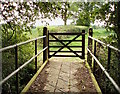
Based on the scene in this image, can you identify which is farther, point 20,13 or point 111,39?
point 20,13

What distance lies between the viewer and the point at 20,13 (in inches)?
166

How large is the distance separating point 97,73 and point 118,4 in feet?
6.42

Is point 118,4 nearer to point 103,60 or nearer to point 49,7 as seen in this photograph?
point 103,60

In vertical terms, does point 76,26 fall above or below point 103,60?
above

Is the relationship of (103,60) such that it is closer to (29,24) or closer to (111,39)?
(111,39)

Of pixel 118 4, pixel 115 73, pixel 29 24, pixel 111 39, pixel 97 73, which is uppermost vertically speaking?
pixel 118 4

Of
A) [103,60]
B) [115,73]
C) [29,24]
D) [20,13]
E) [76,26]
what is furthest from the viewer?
[76,26]

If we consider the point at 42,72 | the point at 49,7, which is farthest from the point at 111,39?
the point at 42,72

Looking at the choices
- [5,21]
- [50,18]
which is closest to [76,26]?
[50,18]

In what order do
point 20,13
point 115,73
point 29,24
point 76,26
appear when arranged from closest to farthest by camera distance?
point 115,73, point 20,13, point 29,24, point 76,26

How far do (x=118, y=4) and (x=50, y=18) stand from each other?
189cm

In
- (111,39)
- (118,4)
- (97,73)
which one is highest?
(118,4)

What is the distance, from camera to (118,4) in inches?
129

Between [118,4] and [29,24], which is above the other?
[118,4]
